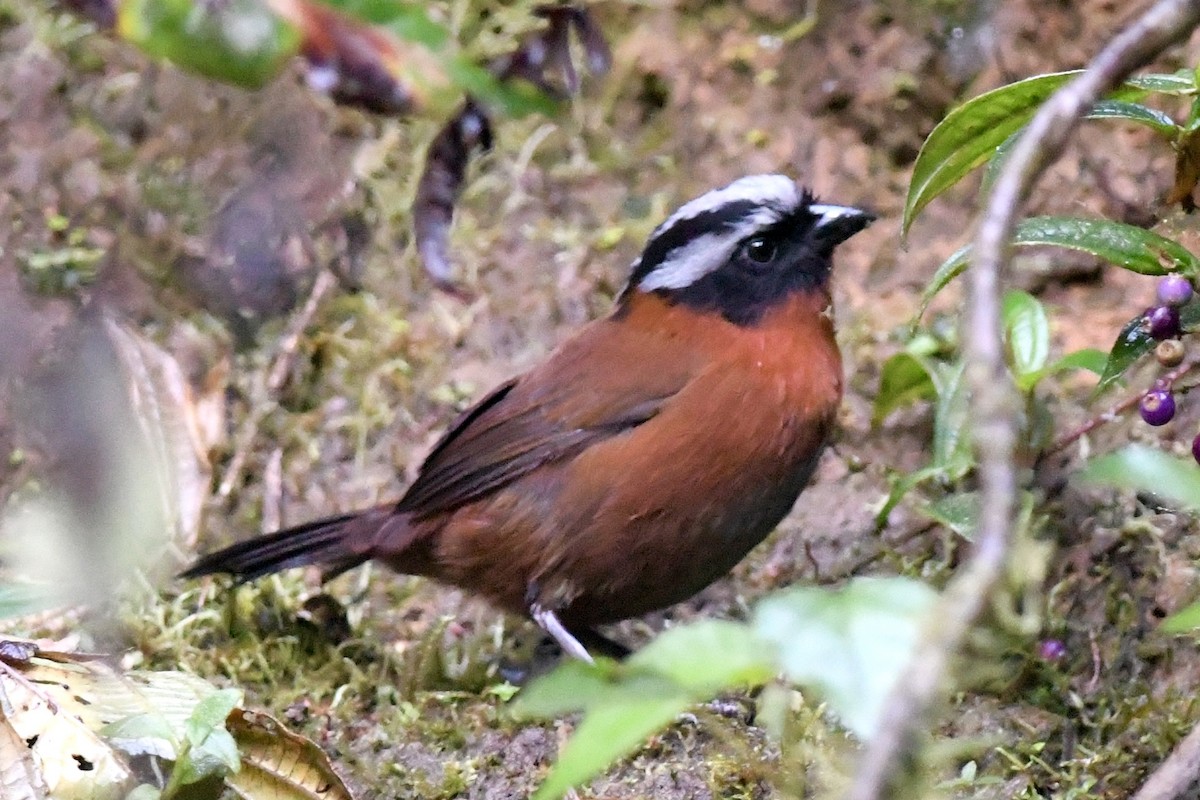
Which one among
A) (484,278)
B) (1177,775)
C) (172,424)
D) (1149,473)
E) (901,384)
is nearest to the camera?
(1149,473)

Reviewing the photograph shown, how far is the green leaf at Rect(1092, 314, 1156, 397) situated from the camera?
256cm

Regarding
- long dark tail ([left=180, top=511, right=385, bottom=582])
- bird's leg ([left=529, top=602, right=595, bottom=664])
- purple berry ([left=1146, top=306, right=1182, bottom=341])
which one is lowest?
bird's leg ([left=529, top=602, right=595, bottom=664])

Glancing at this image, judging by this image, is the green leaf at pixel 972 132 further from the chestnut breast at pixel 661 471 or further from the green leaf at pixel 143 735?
the green leaf at pixel 143 735

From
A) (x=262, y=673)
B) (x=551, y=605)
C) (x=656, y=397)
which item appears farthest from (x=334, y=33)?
(x=262, y=673)

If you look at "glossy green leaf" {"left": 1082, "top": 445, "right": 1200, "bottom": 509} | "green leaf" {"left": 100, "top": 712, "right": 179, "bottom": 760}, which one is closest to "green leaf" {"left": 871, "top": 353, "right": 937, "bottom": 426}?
"glossy green leaf" {"left": 1082, "top": 445, "right": 1200, "bottom": 509}

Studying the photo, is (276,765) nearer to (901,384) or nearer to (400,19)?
(400,19)

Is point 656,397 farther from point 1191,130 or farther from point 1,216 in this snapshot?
point 1,216

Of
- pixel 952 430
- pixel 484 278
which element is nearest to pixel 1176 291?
pixel 952 430

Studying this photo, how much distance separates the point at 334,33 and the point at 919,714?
6.24 ft

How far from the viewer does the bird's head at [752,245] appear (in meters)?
3.38

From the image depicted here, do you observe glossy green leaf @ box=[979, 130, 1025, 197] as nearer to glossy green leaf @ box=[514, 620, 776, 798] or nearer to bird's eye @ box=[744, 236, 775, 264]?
bird's eye @ box=[744, 236, 775, 264]

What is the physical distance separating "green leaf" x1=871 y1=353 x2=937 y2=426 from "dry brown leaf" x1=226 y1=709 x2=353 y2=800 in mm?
1814

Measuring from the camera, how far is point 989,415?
1188 mm

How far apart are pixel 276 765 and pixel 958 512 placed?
163 cm
